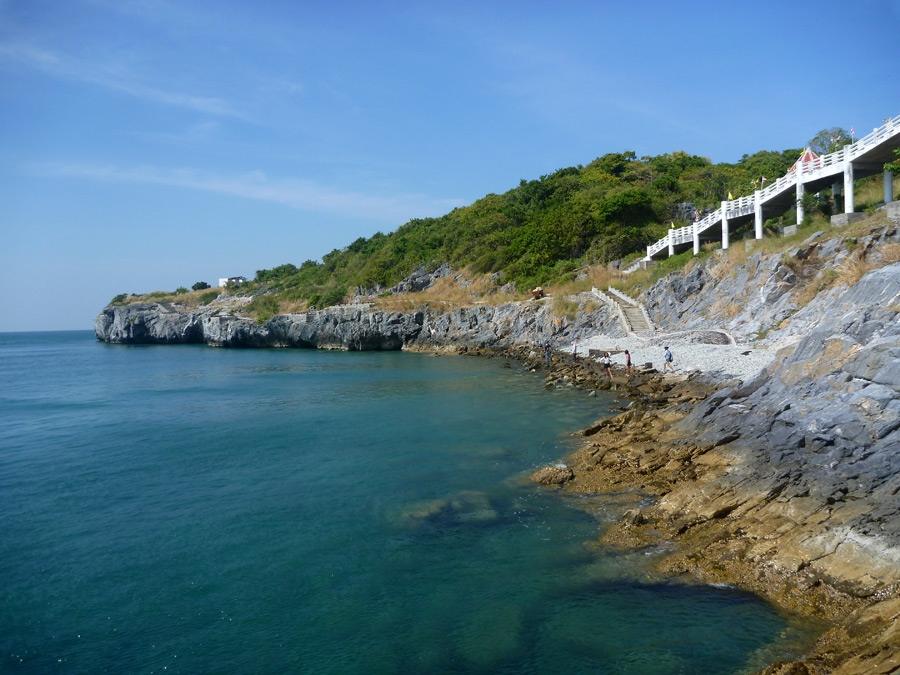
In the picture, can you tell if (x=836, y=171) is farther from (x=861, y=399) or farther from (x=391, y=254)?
(x=391, y=254)

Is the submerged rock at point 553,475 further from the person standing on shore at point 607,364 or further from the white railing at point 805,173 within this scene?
the white railing at point 805,173

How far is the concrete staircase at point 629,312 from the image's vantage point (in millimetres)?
46656

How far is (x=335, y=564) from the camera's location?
14.5 m

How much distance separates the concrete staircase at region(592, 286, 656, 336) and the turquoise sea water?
1864 centimetres

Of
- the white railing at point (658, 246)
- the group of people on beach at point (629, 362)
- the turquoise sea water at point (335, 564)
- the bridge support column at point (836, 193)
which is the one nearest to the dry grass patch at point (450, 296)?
the white railing at point (658, 246)

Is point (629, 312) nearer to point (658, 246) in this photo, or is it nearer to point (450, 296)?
point (658, 246)

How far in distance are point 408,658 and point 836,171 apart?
124ft

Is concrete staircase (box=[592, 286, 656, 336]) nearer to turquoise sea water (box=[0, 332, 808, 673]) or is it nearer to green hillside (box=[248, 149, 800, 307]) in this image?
green hillside (box=[248, 149, 800, 307])

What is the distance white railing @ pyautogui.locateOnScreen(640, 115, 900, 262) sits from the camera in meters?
32.9

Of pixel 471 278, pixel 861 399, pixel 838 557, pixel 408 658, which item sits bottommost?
pixel 408 658

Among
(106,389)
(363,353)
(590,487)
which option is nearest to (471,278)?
(363,353)

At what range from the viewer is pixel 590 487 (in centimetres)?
1828

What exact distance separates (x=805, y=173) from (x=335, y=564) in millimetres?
38384

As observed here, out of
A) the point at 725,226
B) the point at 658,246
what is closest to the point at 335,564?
the point at 725,226
